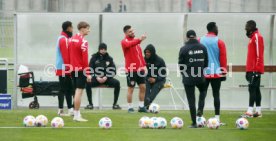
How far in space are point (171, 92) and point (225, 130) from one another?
31.2 ft

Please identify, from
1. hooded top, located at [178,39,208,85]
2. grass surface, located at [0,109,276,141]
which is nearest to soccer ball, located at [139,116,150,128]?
→ grass surface, located at [0,109,276,141]

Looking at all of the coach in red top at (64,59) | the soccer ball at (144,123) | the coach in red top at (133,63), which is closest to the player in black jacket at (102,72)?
the coach in red top at (133,63)

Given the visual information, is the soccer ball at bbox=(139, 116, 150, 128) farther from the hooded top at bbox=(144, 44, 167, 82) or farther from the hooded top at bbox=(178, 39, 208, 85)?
the hooded top at bbox=(144, 44, 167, 82)

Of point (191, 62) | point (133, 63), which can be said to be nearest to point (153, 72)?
point (133, 63)

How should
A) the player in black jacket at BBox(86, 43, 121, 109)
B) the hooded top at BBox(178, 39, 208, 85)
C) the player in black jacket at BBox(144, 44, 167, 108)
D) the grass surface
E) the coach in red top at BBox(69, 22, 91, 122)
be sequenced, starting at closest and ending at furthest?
1. the grass surface
2. the hooded top at BBox(178, 39, 208, 85)
3. the coach in red top at BBox(69, 22, 91, 122)
4. the player in black jacket at BBox(144, 44, 167, 108)
5. the player in black jacket at BBox(86, 43, 121, 109)

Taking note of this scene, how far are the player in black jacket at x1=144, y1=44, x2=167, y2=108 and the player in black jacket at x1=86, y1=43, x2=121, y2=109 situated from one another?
1593 millimetres

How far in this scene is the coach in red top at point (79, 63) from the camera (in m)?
18.3

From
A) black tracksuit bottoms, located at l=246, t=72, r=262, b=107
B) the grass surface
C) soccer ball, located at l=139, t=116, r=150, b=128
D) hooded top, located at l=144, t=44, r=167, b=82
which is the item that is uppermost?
hooded top, located at l=144, t=44, r=167, b=82

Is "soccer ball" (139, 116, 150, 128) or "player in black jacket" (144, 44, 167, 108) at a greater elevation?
"player in black jacket" (144, 44, 167, 108)

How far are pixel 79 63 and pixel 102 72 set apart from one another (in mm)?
6337

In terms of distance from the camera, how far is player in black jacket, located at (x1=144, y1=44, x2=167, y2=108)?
2311cm

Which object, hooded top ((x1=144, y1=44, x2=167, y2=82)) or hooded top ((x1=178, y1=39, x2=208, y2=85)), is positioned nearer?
hooded top ((x1=178, y1=39, x2=208, y2=85))

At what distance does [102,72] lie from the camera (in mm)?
24781

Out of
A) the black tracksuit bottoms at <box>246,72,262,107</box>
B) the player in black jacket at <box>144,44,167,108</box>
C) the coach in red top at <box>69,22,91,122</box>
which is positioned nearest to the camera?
the coach in red top at <box>69,22,91,122</box>
